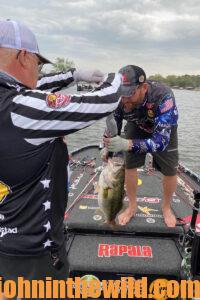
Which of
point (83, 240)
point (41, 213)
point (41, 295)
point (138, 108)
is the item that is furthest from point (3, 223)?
point (138, 108)

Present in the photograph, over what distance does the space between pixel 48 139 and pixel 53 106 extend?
22 centimetres

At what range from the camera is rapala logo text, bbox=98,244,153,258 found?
4.13 m

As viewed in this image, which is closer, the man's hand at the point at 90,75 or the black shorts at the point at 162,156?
the man's hand at the point at 90,75

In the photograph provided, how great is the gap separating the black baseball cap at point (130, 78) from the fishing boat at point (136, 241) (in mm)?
1437

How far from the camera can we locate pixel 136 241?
4453 mm

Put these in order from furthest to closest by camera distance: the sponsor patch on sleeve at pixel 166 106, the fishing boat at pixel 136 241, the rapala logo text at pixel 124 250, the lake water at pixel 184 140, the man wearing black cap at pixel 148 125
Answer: the lake water at pixel 184 140 < the sponsor patch on sleeve at pixel 166 106 < the man wearing black cap at pixel 148 125 < the rapala logo text at pixel 124 250 < the fishing boat at pixel 136 241

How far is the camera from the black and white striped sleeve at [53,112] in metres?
2.07

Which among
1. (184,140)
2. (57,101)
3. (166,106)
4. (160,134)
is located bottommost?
(184,140)

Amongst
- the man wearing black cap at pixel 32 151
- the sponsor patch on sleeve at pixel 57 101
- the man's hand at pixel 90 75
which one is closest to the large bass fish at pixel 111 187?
the man's hand at pixel 90 75

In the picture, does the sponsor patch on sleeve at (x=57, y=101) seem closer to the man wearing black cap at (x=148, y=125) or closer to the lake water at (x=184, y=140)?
the man wearing black cap at (x=148, y=125)

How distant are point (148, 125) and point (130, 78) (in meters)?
0.86

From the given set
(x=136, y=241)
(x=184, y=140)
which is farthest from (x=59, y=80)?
(x=184, y=140)

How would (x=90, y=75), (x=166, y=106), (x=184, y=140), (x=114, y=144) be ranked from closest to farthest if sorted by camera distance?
(x=90, y=75)
(x=114, y=144)
(x=166, y=106)
(x=184, y=140)

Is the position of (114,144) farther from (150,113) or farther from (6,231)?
(150,113)
